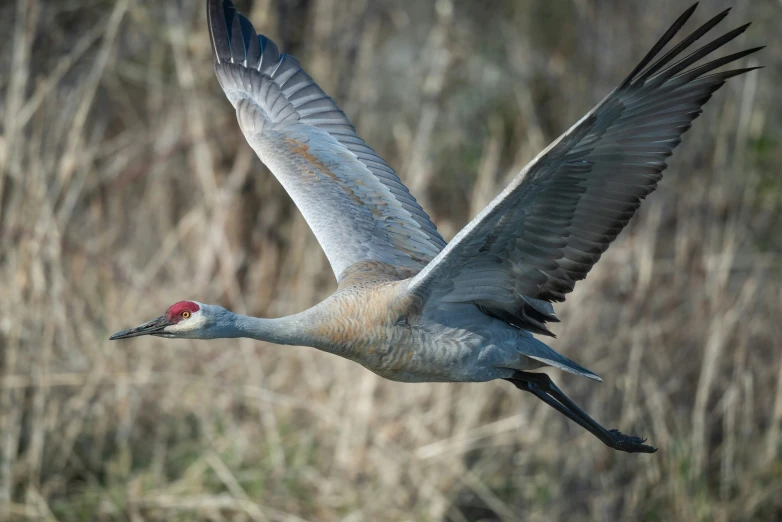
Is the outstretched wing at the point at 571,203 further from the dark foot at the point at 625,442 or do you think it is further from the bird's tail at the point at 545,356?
the dark foot at the point at 625,442

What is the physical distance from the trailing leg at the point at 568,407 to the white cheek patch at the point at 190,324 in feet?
5.07

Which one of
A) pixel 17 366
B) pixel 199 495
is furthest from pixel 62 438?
pixel 199 495

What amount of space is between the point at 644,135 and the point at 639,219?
434cm

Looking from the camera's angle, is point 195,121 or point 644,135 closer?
point 644,135

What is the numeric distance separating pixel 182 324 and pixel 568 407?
200 centimetres

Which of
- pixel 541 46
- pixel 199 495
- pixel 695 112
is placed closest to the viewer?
pixel 695 112

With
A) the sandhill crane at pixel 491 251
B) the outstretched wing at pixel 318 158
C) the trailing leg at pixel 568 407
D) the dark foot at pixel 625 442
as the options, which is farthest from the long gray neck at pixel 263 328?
the dark foot at pixel 625 442

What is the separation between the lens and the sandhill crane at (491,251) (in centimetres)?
408

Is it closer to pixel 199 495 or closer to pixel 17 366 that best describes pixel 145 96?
pixel 17 366

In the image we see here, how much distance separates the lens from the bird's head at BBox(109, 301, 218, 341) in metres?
4.43

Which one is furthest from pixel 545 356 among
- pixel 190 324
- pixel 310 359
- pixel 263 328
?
pixel 310 359

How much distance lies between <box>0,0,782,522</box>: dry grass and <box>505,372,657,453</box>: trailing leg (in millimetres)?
1358

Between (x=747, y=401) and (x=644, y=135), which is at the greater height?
(x=644, y=135)

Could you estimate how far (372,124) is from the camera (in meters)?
9.38
